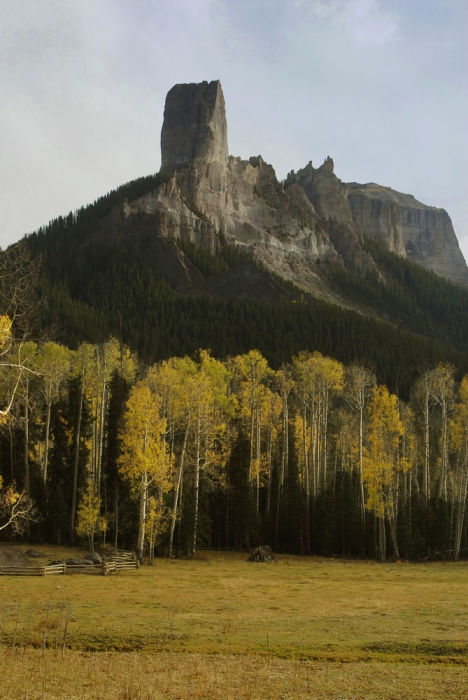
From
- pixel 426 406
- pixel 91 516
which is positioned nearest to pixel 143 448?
pixel 91 516

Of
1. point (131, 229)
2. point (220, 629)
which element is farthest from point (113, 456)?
point (131, 229)

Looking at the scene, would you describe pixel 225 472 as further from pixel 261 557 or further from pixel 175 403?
pixel 261 557

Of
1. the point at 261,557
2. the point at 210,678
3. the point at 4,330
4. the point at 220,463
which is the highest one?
the point at 4,330

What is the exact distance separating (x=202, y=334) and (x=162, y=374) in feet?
287

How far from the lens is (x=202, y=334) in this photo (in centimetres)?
13138

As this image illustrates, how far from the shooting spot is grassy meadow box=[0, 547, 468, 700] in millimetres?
13180

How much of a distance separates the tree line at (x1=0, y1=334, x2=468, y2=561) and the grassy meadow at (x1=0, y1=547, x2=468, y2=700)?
39.8ft

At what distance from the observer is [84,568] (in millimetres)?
32688

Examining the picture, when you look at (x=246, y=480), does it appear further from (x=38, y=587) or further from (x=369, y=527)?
(x=38, y=587)

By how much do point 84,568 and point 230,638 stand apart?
57.1 feet

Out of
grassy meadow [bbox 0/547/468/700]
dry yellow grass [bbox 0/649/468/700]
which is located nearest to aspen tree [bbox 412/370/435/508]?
grassy meadow [bbox 0/547/468/700]

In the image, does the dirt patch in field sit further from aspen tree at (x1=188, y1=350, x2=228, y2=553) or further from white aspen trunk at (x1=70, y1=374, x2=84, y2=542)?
aspen tree at (x1=188, y1=350, x2=228, y2=553)

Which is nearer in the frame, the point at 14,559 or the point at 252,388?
the point at 14,559

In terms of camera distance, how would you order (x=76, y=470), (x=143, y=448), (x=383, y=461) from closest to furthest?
(x=143, y=448)
(x=383, y=461)
(x=76, y=470)
